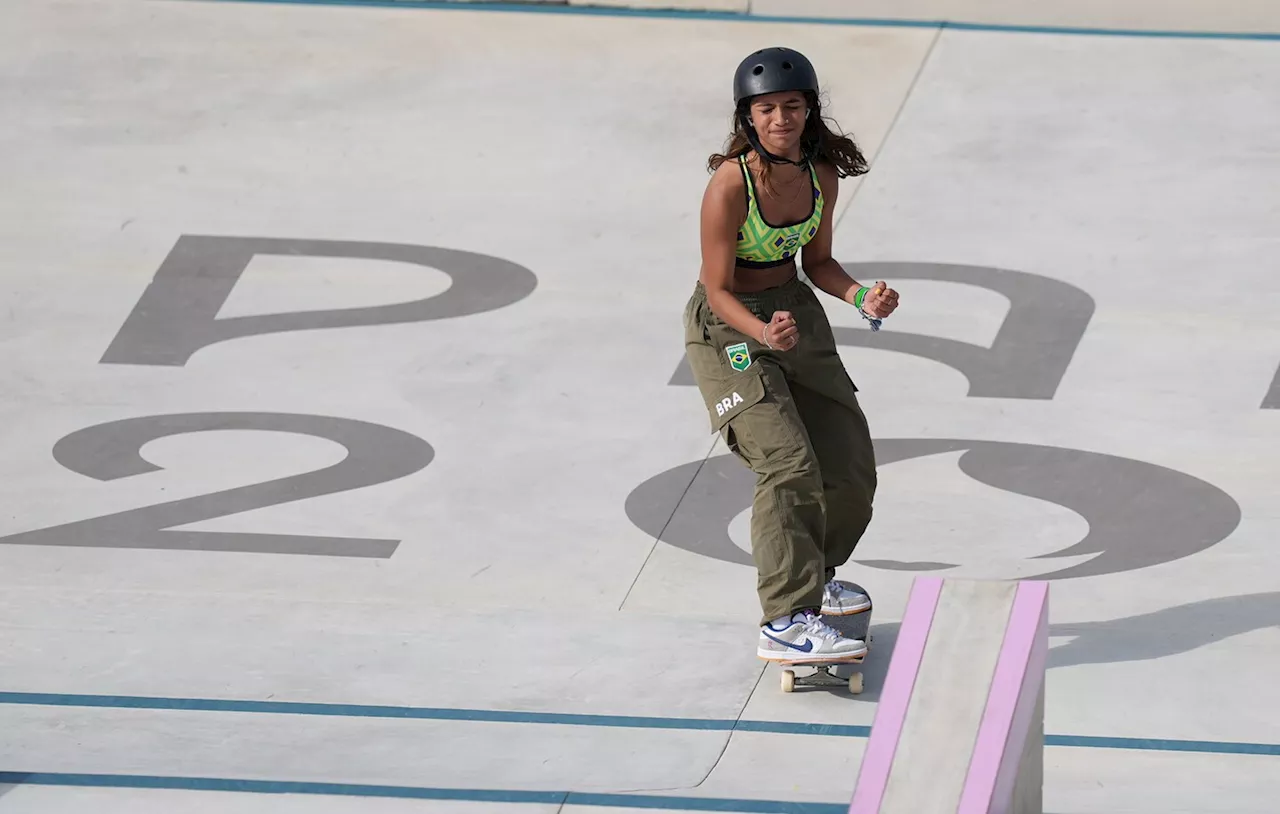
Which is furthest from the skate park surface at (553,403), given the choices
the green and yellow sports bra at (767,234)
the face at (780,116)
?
the face at (780,116)

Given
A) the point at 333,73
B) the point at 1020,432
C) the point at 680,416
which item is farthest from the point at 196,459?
the point at 333,73

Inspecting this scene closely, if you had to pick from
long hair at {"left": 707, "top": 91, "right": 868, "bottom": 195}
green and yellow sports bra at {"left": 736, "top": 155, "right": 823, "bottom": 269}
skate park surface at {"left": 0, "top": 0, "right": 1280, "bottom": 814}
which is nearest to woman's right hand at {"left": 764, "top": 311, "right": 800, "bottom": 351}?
green and yellow sports bra at {"left": 736, "top": 155, "right": 823, "bottom": 269}

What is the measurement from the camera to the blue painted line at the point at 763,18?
1244 cm

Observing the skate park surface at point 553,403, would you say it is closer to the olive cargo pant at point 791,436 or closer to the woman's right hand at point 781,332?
the olive cargo pant at point 791,436

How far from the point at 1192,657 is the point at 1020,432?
73.5 inches

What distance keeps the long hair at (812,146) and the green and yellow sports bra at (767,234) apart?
0.13 ft

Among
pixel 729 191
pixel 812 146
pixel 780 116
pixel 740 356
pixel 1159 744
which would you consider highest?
pixel 780 116

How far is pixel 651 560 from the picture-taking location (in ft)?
23.4

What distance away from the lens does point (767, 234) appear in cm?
611

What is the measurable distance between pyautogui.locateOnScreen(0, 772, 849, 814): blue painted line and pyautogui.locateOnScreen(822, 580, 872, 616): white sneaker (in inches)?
38.2

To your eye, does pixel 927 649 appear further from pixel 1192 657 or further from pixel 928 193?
pixel 928 193

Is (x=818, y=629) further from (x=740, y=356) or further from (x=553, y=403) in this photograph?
(x=553, y=403)

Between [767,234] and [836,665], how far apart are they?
4.27 ft

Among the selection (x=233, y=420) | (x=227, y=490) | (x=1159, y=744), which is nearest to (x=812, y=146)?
(x=1159, y=744)
